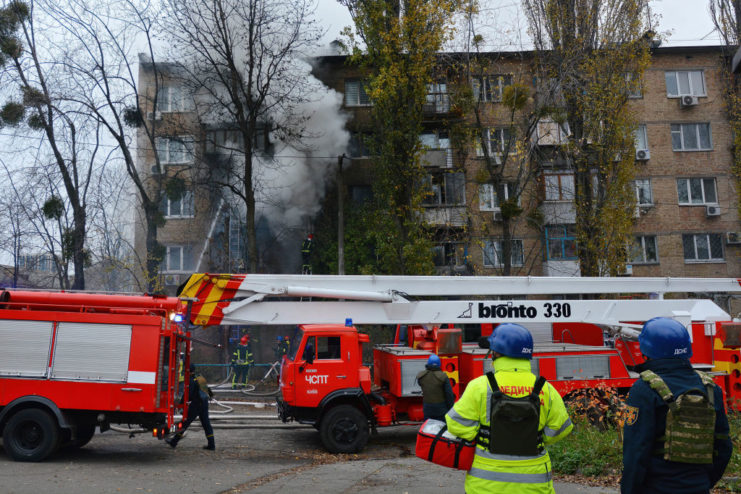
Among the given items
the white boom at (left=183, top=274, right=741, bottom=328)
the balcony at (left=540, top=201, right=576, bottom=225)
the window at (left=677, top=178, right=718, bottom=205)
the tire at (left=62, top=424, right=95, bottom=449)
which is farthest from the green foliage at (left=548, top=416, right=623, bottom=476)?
the window at (left=677, top=178, right=718, bottom=205)

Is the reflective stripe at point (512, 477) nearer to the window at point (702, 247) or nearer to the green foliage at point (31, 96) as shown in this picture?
the green foliage at point (31, 96)

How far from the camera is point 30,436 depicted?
880 centimetres

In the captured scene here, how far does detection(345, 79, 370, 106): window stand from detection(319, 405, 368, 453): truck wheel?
19.1m

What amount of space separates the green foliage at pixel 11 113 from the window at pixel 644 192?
24.4m

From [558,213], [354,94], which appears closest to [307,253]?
[354,94]

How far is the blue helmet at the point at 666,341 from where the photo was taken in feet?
10.7

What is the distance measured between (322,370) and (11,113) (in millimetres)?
14629

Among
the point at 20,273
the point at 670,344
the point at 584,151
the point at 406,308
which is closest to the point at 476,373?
the point at 406,308

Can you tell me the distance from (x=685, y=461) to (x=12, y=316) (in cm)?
943

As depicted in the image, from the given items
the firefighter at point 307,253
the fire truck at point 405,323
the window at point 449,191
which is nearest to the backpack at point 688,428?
the fire truck at point 405,323

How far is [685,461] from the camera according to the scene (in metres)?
3.08

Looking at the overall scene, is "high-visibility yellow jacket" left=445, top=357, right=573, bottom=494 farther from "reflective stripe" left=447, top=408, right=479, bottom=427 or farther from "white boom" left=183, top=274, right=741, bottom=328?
"white boom" left=183, top=274, right=741, bottom=328

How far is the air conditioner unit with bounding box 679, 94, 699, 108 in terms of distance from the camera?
2606cm

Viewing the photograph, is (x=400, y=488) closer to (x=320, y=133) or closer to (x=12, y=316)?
(x=12, y=316)
